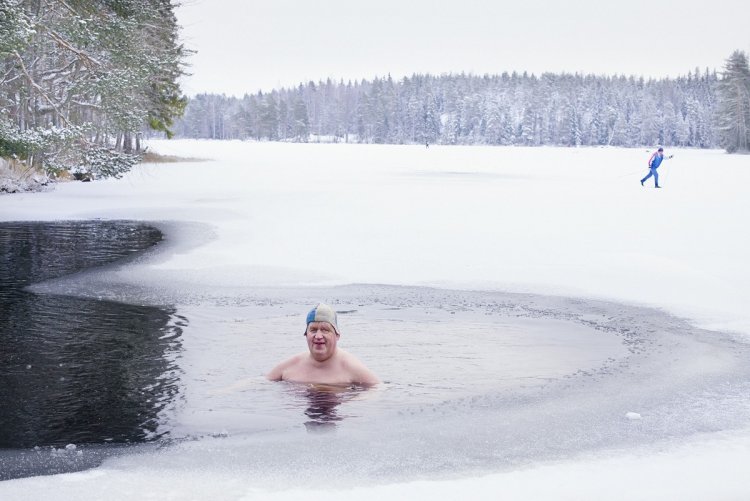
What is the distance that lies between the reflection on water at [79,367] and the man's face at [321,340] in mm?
1238

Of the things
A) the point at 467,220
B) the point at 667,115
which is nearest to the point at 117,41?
the point at 467,220

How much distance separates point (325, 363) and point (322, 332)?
1.14 feet

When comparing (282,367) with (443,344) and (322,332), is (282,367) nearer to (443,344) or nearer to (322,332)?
(322,332)

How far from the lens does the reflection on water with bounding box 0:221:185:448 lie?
6.71 metres

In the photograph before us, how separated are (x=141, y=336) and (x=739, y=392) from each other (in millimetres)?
5983

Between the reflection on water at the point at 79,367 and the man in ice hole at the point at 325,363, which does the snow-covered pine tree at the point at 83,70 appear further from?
the man in ice hole at the point at 325,363

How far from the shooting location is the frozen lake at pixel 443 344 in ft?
19.5

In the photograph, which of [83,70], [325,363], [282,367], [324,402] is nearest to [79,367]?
[282,367]

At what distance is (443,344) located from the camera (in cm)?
985

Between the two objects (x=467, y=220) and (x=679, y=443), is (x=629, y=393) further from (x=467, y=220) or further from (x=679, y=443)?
(x=467, y=220)

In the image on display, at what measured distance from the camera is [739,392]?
7711mm

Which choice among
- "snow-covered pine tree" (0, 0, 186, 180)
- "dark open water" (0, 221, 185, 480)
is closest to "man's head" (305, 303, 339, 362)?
"dark open water" (0, 221, 185, 480)

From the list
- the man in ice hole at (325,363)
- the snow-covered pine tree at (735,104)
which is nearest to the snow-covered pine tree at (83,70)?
the man in ice hole at (325,363)

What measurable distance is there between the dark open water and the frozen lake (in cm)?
30
